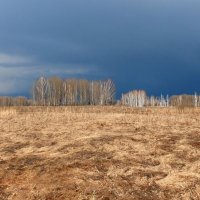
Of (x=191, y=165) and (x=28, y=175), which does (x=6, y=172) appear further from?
(x=191, y=165)

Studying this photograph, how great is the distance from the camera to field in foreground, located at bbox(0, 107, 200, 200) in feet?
41.9

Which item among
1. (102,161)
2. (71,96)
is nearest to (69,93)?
(71,96)

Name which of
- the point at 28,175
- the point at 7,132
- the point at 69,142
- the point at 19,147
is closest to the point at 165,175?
the point at 28,175

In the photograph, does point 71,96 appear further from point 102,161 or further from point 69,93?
point 102,161

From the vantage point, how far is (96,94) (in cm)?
10400

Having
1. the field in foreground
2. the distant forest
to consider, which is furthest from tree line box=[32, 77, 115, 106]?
the field in foreground

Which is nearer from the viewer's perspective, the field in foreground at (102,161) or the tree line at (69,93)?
the field in foreground at (102,161)

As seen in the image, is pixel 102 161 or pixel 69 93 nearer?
pixel 102 161

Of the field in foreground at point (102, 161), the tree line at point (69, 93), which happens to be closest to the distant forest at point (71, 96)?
the tree line at point (69, 93)

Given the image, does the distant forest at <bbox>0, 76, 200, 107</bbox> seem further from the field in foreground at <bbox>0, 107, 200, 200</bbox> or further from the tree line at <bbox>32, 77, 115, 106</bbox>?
the field in foreground at <bbox>0, 107, 200, 200</bbox>

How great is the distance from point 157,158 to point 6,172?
5126 millimetres

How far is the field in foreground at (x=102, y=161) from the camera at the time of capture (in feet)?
41.9

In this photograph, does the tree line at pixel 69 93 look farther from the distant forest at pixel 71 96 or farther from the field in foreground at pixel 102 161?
the field in foreground at pixel 102 161

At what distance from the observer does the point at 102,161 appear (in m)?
15.3
